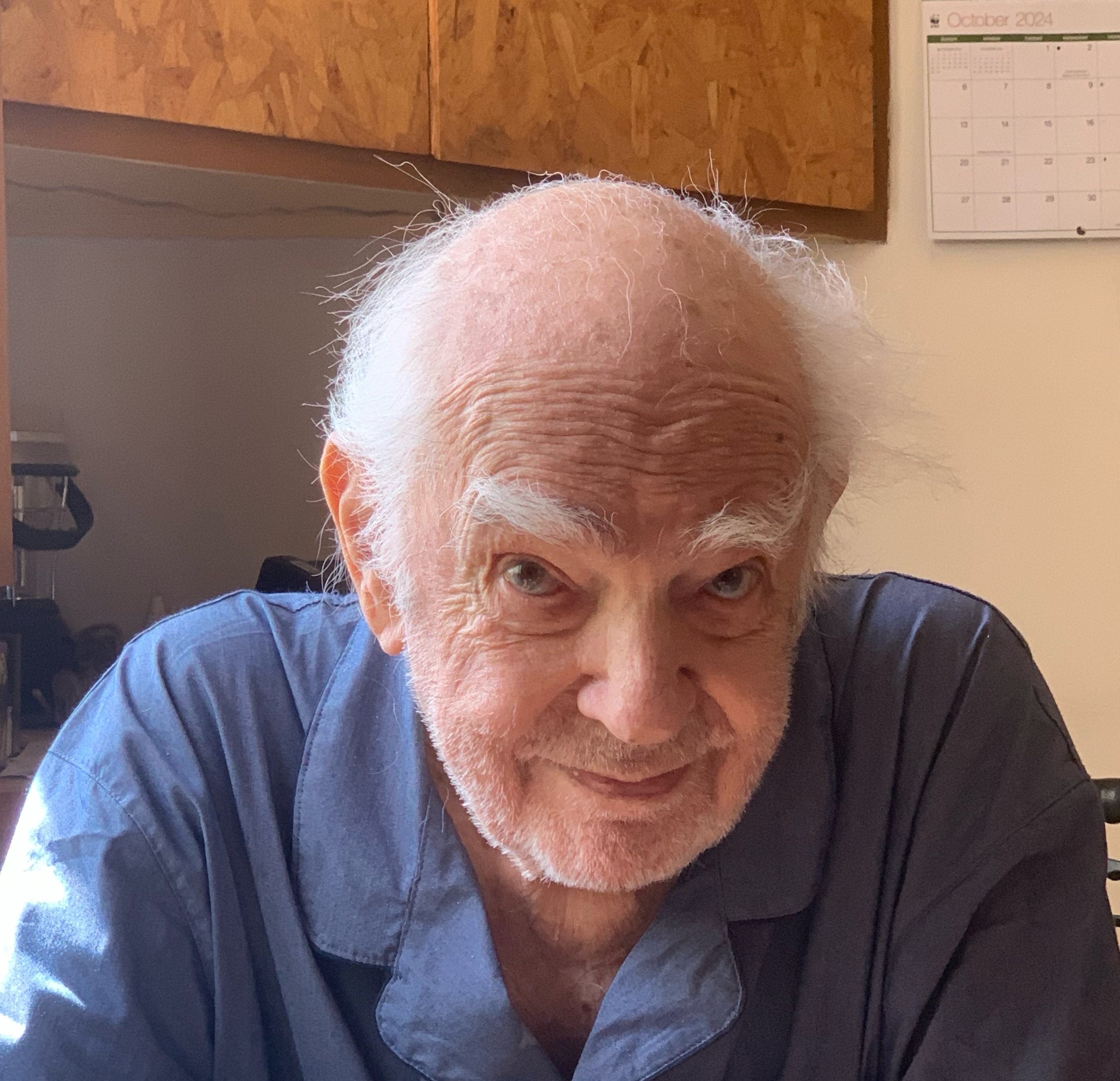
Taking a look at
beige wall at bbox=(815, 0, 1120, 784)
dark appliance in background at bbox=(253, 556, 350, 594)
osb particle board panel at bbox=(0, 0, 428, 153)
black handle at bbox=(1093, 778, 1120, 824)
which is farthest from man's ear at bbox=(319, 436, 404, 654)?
beige wall at bbox=(815, 0, 1120, 784)

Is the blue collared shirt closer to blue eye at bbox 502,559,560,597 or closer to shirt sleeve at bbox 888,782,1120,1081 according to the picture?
shirt sleeve at bbox 888,782,1120,1081

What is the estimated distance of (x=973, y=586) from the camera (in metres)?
2.00

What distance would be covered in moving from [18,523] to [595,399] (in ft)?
4.43

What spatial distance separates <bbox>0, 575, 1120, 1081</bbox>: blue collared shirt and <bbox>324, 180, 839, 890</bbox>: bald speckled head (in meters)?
0.08

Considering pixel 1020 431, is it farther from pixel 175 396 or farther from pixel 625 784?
pixel 175 396

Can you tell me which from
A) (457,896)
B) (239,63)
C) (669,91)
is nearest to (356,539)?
(457,896)

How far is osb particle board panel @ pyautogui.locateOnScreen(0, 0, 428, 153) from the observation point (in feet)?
4.34

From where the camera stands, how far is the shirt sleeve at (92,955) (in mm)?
791

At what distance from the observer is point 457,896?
3.01ft

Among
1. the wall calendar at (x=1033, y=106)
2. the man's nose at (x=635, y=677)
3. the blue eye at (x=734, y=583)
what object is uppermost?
the wall calendar at (x=1033, y=106)

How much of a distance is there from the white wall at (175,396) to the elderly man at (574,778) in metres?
1.22

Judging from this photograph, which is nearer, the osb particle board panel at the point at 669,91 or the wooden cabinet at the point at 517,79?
the wooden cabinet at the point at 517,79

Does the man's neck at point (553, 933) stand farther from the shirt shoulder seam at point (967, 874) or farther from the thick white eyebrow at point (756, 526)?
the thick white eyebrow at point (756, 526)

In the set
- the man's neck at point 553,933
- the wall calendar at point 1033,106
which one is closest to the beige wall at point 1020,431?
the wall calendar at point 1033,106
